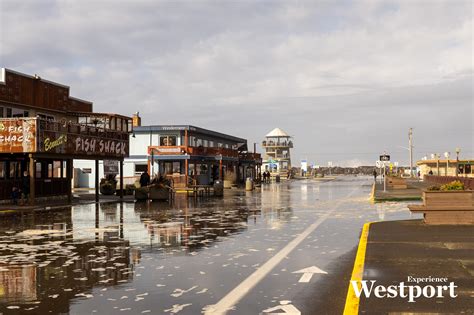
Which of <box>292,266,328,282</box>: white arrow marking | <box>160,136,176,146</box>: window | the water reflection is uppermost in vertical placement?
<box>160,136,176,146</box>: window

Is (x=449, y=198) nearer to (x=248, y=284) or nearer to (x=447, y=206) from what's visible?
(x=447, y=206)

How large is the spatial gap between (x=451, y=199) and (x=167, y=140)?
150 feet

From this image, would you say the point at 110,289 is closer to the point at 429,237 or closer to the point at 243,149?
the point at 429,237


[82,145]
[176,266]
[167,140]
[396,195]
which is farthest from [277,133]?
[176,266]

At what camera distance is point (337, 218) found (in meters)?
19.8

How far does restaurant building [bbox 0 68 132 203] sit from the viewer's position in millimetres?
27094

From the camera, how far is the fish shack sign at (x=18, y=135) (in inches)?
1061

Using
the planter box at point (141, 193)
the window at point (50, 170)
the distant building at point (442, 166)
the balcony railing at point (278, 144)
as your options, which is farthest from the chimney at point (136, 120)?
the distant building at point (442, 166)

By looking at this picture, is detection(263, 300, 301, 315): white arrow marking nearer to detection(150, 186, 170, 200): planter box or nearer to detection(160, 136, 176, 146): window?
detection(150, 186, 170, 200): planter box

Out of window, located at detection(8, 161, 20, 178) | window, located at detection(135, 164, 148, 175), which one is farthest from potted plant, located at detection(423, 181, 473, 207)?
window, located at detection(135, 164, 148, 175)

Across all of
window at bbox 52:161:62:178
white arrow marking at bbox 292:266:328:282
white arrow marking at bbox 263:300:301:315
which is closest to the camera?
white arrow marking at bbox 263:300:301:315

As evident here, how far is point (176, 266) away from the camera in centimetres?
1005

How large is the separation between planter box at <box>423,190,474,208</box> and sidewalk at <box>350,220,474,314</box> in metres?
0.80

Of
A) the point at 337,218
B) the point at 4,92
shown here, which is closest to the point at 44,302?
the point at 337,218
